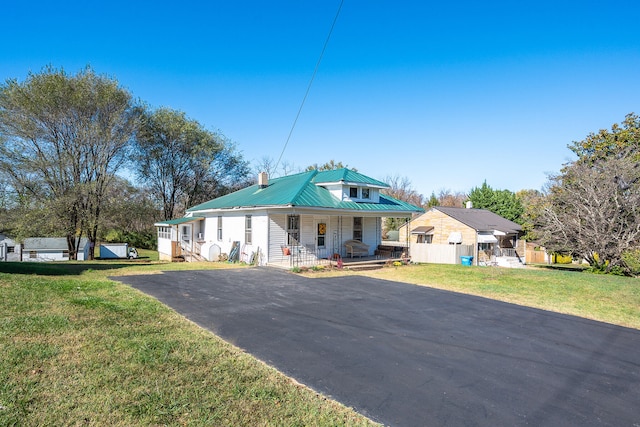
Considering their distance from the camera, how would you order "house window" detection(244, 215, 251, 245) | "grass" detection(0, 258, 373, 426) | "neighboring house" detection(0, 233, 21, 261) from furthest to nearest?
"neighboring house" detection(0, 233, 21, 261) < "house window" detection(244, 215, 251, 245) < "grass" detection(0, 258, 373, 426)

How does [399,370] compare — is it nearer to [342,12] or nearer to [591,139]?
[342,12]

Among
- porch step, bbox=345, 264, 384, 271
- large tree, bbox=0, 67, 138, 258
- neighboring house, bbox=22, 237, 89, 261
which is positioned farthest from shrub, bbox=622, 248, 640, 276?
neighboring house, bbox=22, 237, 89, 261

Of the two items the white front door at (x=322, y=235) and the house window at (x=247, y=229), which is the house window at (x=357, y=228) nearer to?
the white front door at (x=322, y=235)

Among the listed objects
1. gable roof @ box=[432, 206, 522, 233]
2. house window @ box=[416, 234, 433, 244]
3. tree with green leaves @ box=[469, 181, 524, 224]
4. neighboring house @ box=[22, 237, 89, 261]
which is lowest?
neighboring house @ box=[22, 237, 89, 261]

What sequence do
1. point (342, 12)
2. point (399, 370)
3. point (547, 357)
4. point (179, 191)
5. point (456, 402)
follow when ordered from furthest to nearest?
point (179, 191), point (342, 12), point (547, 357), point (399, 370), point (456, 402)

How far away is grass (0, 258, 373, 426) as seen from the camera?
326 centimetres

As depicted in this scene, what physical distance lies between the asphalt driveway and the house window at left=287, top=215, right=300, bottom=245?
7.47 metres

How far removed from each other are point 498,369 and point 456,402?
1365 millimetres

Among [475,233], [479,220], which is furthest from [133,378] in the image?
[479,220]

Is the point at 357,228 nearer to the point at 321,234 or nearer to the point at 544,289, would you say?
the point at 321,234

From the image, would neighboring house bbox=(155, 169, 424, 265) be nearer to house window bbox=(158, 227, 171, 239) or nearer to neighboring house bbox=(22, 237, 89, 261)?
house window bbox=(158, 227, 171, 239)

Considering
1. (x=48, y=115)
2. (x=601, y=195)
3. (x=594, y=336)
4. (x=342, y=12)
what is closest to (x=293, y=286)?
(x=594, y=336)

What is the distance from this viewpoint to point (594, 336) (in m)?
6.48

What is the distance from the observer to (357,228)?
20.1 meters
